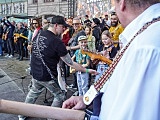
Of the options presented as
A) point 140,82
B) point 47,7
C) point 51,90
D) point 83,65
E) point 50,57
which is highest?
point 47,7

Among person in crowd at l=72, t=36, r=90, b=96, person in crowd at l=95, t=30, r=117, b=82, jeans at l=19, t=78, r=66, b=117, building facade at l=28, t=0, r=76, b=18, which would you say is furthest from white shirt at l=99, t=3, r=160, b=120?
building facade at l=28, t=0, r=76, b=18

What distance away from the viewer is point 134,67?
3.25 ft

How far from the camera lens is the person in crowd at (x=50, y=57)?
425 centimetres

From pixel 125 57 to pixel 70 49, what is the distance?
5.68 m

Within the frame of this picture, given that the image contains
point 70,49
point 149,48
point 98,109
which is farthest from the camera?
point 70,49

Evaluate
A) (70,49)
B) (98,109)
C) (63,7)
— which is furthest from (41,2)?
(98,109)

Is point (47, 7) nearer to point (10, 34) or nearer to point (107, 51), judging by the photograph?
point (10, 34)

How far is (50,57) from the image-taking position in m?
4.34

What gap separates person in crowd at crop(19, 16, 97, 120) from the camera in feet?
14.0

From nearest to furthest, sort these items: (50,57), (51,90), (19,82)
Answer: (50,57) < (51,90) < (19,82)

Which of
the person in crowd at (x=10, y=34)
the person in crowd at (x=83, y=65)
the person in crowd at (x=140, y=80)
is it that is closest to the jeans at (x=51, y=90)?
the person in crowd at (x=83, y=65)

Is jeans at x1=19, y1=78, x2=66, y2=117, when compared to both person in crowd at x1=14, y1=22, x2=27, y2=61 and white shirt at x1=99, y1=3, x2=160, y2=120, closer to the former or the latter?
white shirt at x1=99, y1=3, x2=160, y2=120

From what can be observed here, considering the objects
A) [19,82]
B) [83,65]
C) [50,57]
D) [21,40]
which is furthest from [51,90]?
[21,40]

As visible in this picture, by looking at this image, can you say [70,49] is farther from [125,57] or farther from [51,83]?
[125,57]
